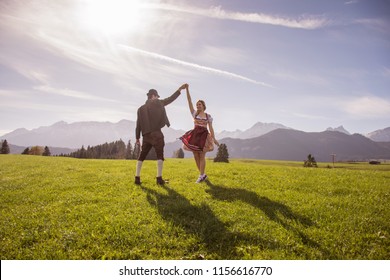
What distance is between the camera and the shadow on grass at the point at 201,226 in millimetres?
5469

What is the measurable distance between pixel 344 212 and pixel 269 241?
3114 millimetres

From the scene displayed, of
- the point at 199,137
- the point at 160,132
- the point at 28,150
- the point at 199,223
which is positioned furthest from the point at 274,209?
the point at 28,150

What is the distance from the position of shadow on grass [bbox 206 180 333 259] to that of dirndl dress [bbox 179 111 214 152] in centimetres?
203

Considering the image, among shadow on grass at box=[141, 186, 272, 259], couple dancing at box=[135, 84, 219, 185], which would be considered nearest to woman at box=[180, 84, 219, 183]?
couple dancing at box=[135, 84, 219, 185]

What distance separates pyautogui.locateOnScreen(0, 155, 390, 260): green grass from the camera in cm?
543

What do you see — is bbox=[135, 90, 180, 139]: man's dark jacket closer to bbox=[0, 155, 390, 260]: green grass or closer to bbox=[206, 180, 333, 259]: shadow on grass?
bbox=[0, 155, 390, 260]: green grass

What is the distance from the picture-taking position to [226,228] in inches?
255

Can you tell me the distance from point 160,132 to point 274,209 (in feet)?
21.8

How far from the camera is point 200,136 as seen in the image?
12031 millimetres

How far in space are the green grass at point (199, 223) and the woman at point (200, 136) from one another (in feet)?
6.63
